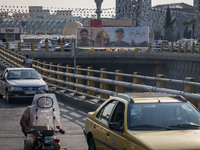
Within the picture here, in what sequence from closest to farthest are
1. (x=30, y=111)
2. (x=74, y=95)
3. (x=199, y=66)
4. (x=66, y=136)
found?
(x=30, y=111)
(x=66, y=136)
(x=74, y=95)
(x=199, y=66)

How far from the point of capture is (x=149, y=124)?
7.54 m

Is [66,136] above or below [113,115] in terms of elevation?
below

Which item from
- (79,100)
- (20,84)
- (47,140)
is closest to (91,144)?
(47,140)

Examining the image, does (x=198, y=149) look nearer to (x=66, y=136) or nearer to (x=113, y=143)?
(x=113, y=143)

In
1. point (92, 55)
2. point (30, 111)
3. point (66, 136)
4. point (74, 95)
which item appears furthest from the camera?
point (92, 55)

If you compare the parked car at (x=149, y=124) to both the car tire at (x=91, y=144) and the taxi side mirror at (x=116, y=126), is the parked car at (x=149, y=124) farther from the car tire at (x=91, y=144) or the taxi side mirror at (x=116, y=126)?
the car tire at (x=91, y=144)

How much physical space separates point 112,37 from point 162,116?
64624 mm

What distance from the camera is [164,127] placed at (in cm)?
745

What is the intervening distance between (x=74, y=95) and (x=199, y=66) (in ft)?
115

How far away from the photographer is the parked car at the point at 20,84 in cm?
1956

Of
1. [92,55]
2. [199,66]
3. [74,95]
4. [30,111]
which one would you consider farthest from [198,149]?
[92,55]

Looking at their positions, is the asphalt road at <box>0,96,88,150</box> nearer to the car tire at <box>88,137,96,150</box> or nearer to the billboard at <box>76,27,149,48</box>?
the car tire at <box>88,137,96,150</box>

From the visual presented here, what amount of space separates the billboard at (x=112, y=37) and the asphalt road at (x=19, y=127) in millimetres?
51002

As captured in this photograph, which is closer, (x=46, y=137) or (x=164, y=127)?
(x=164, y=127)
